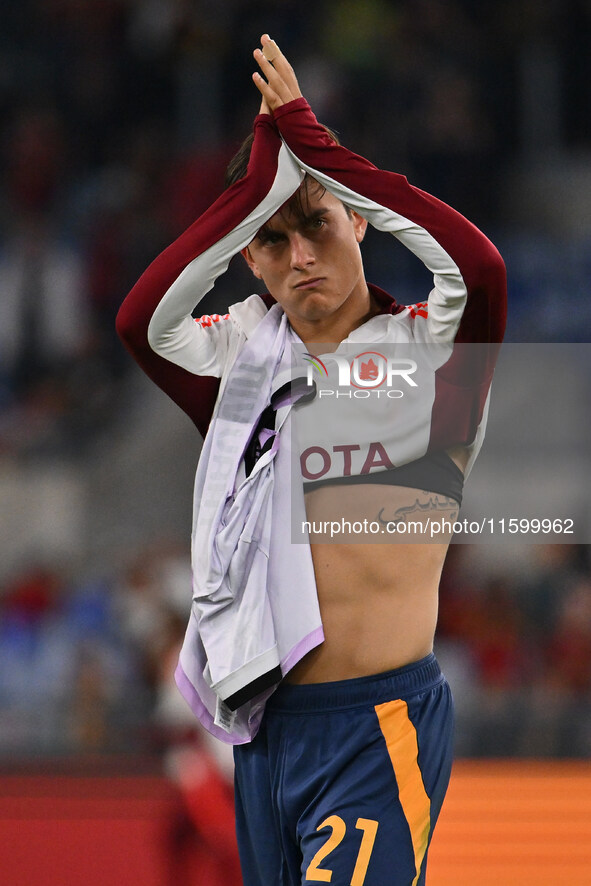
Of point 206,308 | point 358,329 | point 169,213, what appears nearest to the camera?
point 358,329

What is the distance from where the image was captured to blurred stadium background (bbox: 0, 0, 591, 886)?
201 inches

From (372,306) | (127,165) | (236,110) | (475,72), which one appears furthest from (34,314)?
(372,306)

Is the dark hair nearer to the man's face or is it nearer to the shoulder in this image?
the man's face

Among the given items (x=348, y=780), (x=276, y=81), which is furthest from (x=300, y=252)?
(x=348, y=780)

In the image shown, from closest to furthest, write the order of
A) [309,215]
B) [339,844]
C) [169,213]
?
[339,844]
[309,215]
[169,213]

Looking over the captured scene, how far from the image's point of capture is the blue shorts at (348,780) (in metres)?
1.94

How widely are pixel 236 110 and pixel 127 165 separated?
75 centimetres

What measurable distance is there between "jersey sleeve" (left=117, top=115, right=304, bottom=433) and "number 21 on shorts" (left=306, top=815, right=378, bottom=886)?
77 centimetres

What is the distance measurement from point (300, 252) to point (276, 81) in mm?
282

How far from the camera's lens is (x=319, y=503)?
80.7 inches

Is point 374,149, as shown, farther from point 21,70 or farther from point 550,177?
point 21,70

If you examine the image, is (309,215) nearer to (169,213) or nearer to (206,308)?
(206,308)

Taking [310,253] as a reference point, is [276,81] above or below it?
above

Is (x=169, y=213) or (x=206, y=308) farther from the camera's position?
(x=169, y=213)
